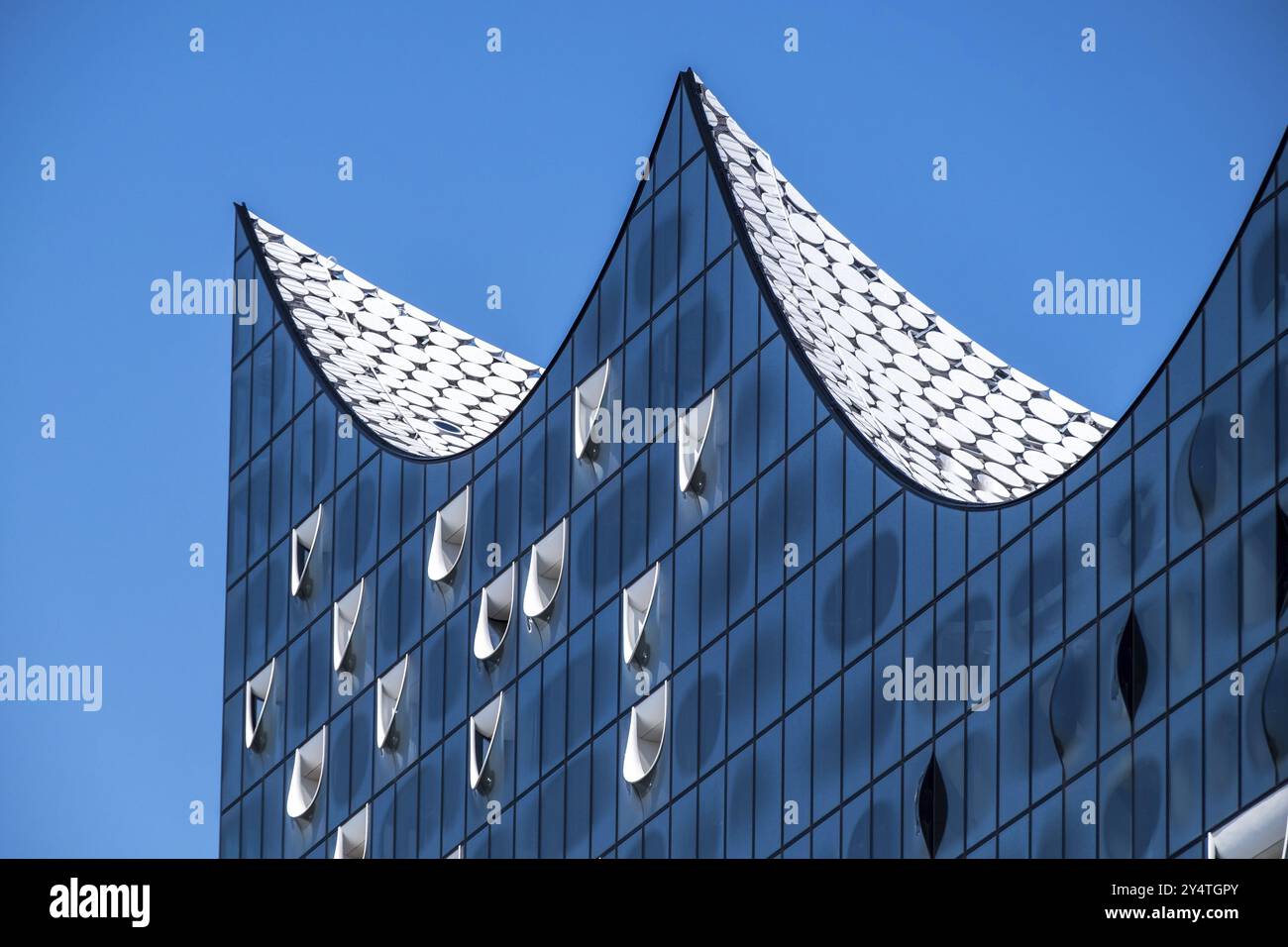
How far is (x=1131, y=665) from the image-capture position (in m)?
27.8

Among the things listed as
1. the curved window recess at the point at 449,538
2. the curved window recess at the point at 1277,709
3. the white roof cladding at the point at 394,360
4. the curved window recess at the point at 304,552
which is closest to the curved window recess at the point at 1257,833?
the curved window recess at the point at 1277,709

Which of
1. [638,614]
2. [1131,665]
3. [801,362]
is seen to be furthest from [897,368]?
[1131,665]

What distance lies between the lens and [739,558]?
114 feet

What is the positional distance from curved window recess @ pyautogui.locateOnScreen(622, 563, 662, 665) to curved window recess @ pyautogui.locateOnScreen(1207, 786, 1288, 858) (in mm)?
12117

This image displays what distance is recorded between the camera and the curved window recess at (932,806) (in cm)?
3016

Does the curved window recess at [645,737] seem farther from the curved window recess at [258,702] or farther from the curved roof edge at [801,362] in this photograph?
the curved window recess at [258,702]

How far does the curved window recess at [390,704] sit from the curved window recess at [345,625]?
129 cm

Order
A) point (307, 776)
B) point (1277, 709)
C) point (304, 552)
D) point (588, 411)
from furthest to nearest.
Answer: point (304, 552)
point (307, 776)
point (588, 411)
point (1277, 709)

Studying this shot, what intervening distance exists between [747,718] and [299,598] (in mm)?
12978

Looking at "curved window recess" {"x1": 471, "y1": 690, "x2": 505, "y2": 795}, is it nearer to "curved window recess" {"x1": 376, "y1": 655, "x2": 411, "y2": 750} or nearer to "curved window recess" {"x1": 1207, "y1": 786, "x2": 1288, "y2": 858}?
"curved window recess" {"x1": 376, "y1": 655, "x2": 411, "y2": 750}

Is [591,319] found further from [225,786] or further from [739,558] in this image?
[225,786]

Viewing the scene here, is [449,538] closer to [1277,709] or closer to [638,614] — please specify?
[638,614]
